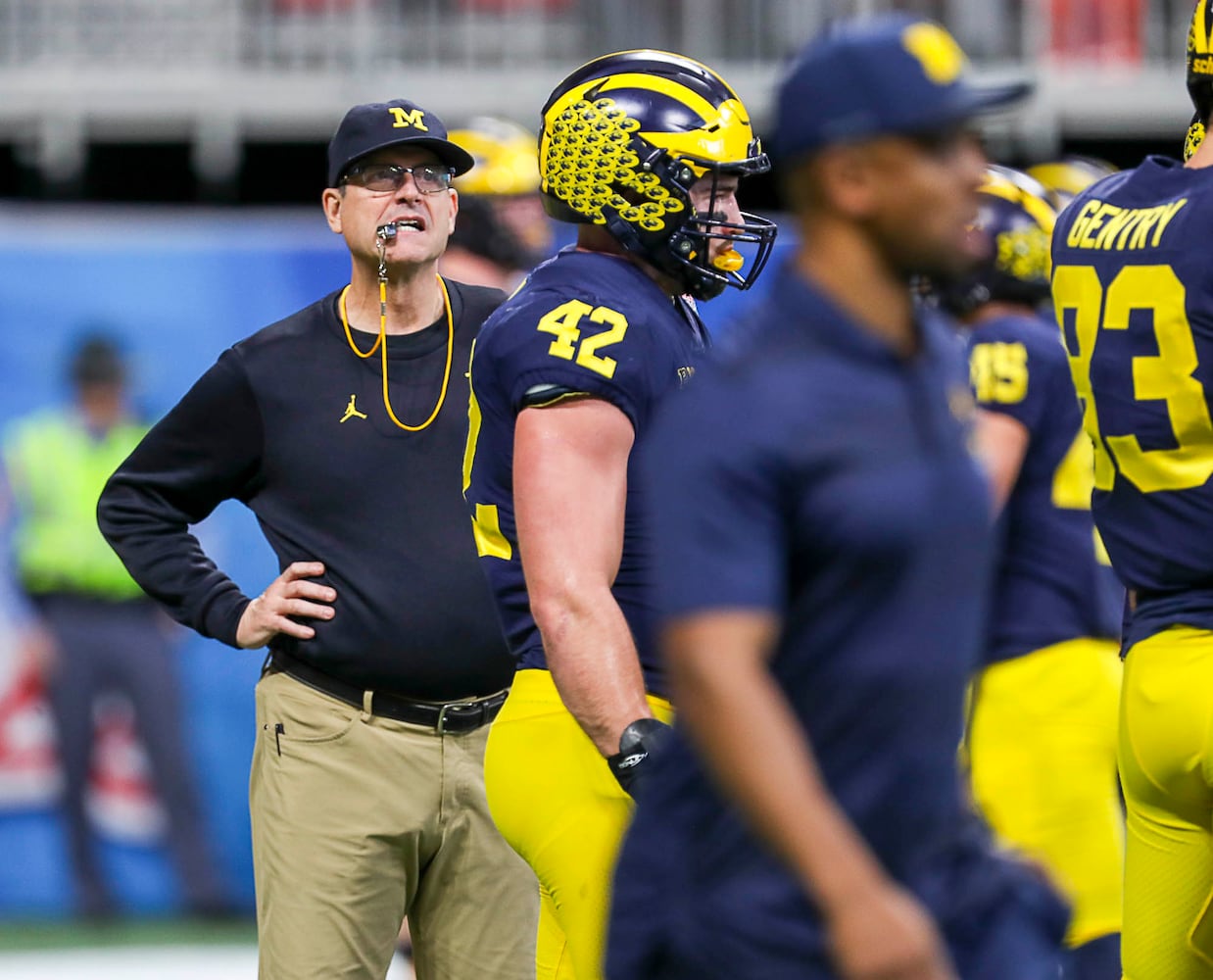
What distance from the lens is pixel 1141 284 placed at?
400 centimetres

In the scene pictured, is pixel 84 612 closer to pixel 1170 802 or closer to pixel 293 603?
pixel 293 603

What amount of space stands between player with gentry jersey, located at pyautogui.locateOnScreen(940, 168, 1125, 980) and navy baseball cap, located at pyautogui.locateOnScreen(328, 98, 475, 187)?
5.26 ft

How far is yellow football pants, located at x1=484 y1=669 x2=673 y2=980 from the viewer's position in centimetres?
355

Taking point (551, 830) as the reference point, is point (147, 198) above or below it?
below

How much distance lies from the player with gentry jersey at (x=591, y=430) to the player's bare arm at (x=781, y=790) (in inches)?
40.1

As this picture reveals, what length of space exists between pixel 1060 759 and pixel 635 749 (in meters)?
2.59

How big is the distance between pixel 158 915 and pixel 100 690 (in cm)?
94

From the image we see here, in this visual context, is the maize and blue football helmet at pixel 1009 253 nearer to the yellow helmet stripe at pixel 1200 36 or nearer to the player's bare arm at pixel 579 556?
the yellow helmet stripe at pixel 1200 36

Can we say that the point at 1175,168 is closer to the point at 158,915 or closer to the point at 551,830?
the point at 551,830

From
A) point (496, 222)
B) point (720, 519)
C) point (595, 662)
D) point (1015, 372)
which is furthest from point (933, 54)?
point (496, 222)

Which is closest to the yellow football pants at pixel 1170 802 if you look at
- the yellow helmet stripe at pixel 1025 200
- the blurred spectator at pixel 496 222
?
the yellow helmet stripe at pixel 1025 200

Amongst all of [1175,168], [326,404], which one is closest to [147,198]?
[326,404]

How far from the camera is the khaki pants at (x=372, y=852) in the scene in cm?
445

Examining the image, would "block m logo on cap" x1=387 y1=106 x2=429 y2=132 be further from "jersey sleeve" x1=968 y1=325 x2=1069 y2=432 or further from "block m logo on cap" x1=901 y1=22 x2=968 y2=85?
"block m logo on cap" x1=901 y1=22 x2=968 y2=85
